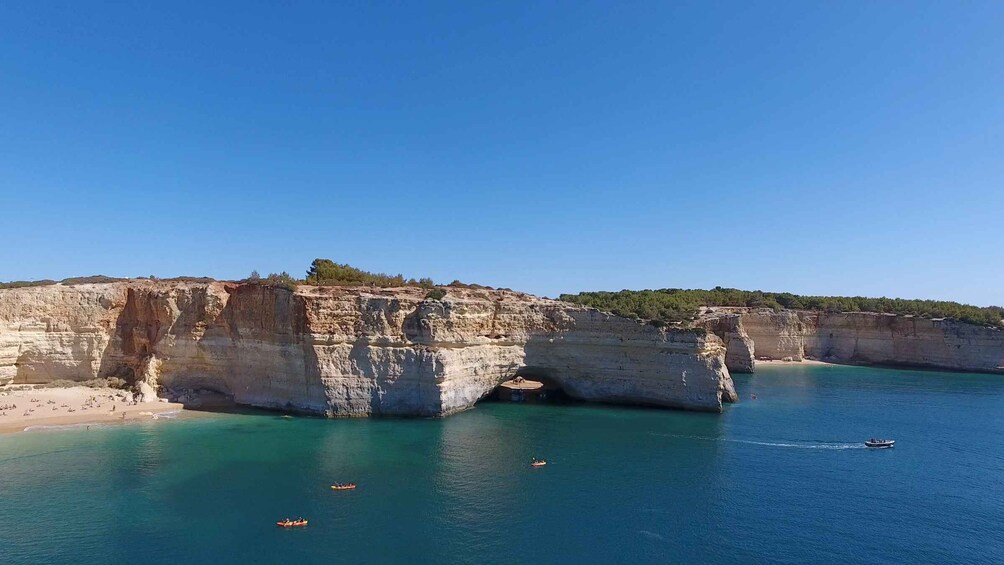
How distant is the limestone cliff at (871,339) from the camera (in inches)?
2233

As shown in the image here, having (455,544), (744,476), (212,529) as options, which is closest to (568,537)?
(455,544)

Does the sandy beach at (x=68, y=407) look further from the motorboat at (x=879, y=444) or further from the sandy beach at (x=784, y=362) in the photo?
the sandy beach at (x=784, y=362)

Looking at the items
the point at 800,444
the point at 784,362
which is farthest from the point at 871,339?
the point at 800,444

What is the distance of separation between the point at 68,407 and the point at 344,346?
16.5 m

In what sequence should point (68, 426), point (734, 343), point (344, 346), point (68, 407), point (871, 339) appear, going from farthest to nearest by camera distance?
1. point (871, 339)
2. point (734, 343)
3. point (344, 346)
4. point (68, 407)
5. point (68, 426)

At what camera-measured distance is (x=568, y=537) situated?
51.3 ft

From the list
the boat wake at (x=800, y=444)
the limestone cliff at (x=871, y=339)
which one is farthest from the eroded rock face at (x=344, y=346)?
the limestone cliff at (x=871, y=339)

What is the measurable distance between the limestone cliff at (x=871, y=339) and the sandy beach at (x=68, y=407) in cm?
5161

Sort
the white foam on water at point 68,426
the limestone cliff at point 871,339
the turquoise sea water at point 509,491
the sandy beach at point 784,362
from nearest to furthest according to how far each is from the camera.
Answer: the turquoise sea water at point 509,491
the white foam on water at point 68,426
the limestone cliff at point 871,339
the sandy beach at point 784,362

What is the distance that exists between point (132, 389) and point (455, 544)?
28.3 meters

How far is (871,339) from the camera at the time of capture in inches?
2479

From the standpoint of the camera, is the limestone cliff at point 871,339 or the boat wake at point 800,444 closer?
the boat wake at point 800,444

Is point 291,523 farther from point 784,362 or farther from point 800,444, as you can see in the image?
point 784,362

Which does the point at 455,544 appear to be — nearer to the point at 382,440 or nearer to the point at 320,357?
the point at 382,440
